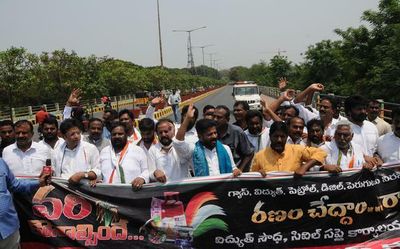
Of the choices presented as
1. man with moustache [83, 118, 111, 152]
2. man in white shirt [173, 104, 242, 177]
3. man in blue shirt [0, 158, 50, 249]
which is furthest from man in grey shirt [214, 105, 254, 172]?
man in blue shirt [0, 158, 50, 249]

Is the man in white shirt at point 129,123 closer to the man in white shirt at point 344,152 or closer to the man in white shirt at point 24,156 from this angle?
the man in white shirt at point 24,156

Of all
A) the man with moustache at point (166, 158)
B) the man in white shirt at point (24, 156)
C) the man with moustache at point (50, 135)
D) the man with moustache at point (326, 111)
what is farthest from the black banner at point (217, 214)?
the man with moustache at point (326, 111)

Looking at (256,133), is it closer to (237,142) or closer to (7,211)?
(237,142)

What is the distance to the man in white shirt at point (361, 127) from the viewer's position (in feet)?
16.5

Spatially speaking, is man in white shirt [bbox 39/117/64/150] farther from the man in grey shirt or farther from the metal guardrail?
the metal guardrail

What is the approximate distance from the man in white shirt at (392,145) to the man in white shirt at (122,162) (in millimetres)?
2672

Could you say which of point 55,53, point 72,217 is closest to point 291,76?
point 55,53

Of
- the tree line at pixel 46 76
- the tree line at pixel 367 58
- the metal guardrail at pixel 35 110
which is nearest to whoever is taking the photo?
the tree line at pixel 367 58

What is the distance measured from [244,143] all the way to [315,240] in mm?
1484

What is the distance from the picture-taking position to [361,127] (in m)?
5.17

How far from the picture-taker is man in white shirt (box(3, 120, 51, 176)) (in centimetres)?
471

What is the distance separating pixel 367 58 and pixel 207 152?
18.0m

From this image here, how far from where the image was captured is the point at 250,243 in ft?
14.4

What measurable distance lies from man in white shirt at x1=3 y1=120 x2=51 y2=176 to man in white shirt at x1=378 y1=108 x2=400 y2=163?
3.86 meters
